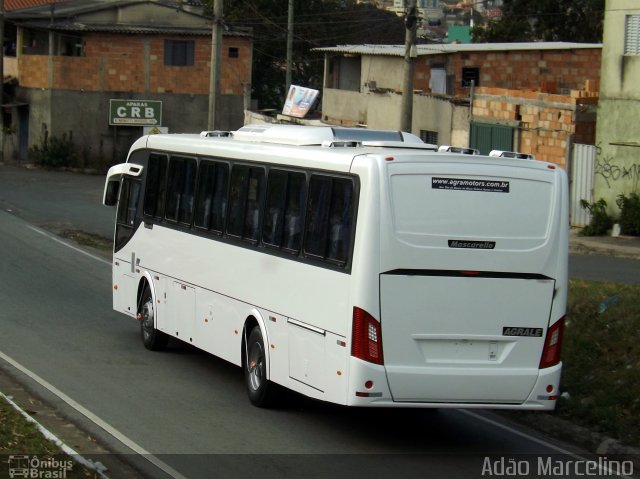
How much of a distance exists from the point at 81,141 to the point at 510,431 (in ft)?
161

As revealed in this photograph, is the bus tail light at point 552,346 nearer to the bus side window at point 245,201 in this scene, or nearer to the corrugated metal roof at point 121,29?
the bus side window at point 245,201

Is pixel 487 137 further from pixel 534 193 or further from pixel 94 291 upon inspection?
pixel 534 193

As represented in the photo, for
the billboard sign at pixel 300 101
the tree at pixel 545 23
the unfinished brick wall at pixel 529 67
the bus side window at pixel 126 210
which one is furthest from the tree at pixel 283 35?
the bus side window at pixel 126 210

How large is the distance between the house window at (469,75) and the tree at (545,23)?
2473 cm

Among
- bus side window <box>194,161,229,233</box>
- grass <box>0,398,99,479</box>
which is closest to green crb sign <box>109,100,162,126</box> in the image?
bus side window <box>194,161,229,233</box>

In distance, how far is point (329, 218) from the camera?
35.4 ft

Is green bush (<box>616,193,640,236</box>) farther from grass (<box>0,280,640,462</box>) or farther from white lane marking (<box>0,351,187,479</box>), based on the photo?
white lane marking (<box>0,351,187,479</box>)

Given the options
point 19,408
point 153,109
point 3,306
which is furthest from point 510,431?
point 153,109

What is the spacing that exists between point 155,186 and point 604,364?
6.14m

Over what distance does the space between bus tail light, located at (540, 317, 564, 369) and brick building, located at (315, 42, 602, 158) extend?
2645 centimetres

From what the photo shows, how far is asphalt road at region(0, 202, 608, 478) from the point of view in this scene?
9992 mm

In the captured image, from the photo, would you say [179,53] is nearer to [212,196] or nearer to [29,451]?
[212,196]

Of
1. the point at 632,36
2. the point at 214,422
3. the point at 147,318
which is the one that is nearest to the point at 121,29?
the point at 632,36

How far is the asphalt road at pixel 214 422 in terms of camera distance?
9992 millimetres
